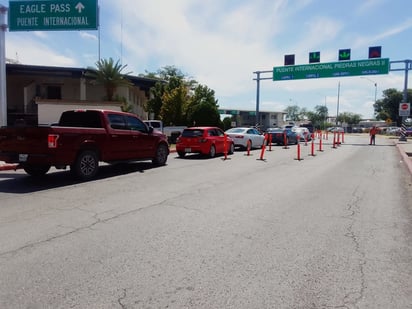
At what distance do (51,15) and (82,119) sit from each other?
351 inches

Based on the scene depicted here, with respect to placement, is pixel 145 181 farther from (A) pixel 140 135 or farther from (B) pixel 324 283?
(B) pixel 324 283

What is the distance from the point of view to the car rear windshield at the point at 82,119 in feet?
37.1

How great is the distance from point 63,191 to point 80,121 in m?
3.43

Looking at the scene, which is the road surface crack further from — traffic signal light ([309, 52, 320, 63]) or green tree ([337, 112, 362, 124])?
green tree ([337, 112, 362, 124])

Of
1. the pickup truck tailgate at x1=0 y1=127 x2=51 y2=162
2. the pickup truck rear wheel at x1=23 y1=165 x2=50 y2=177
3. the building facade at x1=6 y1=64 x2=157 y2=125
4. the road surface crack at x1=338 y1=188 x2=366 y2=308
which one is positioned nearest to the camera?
the road surface crack at x1=338 y1=188 x2=366 y2=308

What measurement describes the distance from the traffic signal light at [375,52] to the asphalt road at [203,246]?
85.8 feet

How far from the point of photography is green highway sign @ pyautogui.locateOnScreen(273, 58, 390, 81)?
3295cm

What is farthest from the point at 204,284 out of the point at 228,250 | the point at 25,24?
the point at 25,24

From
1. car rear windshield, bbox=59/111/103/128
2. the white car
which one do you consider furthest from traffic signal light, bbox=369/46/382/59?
car rear windshield, bbox=59/111/103/128

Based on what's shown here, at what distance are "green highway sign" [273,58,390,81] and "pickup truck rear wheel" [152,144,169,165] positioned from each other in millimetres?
25003

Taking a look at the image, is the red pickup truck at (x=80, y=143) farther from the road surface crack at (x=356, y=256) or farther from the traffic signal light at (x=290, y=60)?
the traffic signal light at (x=290, y=60)

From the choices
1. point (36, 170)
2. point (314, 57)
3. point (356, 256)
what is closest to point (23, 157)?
point (36, 170)

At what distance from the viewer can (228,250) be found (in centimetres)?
489

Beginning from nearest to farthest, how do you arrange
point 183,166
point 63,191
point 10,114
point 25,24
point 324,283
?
point 324,283 → point 63,191 → point 183,166 → point 25,24 → point 10,114
